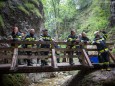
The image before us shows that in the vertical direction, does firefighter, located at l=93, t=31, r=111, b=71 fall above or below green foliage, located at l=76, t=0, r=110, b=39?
below

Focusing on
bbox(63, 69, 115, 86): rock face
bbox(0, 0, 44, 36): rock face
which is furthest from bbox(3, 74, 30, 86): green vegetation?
bbox(63, 69, 115, 86): rock face

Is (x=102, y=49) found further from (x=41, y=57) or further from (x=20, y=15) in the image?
(x=20, y=15)

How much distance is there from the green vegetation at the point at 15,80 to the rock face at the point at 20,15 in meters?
2.77

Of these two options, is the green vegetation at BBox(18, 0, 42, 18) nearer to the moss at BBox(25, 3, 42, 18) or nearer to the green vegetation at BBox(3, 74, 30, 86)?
the moss at BBox(25, 3, 42, 18)

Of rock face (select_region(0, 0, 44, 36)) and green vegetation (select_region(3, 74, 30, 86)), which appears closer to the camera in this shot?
green vegetation (select_region(3, 74, 30, 86))

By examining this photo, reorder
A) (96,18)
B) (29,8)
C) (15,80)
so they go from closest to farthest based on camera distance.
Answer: (15,80) → (29,8) → (96,18)

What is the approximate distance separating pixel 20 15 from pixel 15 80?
5.05 meters

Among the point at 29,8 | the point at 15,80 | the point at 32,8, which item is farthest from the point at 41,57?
the point at 32,8

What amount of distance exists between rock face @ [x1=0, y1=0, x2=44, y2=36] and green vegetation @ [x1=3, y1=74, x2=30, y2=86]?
2771 mm

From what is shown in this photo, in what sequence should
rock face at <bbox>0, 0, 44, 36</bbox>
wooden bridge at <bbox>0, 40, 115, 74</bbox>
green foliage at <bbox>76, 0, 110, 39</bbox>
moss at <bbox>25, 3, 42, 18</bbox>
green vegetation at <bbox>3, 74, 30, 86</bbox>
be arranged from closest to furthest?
1. wooden bridge at <bbox>0, 40, 115, 74</bbox>
2. green vegetation at <bbox>3, 74, 30, 86</bbox>
3. rock face at <bbox>0, 0, 44, 36</bbox>
4. moss at <bbox>25, 3, 42, 18</bbox>
5. green foliage at <bbox>76, 0, 110, 39</bbox>

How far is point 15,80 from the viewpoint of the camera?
14.0m

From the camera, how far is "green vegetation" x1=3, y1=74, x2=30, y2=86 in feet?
43.5

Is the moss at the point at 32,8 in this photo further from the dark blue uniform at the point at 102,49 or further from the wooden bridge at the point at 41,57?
the dark blue uniform at the point at 102,49

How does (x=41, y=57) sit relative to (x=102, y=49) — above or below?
below
